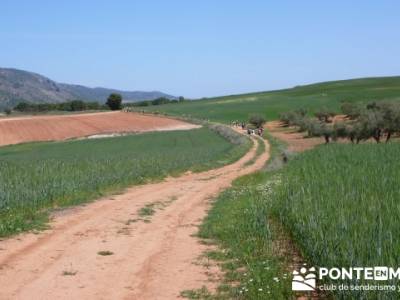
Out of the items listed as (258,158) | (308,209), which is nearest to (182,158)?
(258,158)

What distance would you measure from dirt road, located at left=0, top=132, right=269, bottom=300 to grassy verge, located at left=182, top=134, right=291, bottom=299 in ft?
1.64

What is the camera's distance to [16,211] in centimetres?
1739

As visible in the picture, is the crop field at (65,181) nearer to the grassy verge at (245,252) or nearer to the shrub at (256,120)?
the grassy verge at (245,252)

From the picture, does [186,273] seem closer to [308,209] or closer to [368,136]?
[308,209]

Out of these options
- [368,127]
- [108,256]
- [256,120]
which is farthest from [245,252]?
[256,120]

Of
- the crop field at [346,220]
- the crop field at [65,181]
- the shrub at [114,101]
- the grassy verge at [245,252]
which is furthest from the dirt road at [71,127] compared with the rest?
the crop field at [346,220]

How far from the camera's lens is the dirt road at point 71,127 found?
275 ft

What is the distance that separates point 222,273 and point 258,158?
1373 inches

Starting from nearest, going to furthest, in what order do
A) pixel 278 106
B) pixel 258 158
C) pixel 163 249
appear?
pixel 163 249 → pixel 258 158 → pixel 278 106

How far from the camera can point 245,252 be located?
460 inches

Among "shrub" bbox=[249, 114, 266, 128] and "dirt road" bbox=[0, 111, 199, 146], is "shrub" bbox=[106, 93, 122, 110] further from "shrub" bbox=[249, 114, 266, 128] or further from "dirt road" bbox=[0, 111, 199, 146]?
"shrub" bbox=[249, 114, 266, 128]

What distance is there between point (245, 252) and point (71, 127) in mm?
87385

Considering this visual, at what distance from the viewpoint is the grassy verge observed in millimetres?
9055

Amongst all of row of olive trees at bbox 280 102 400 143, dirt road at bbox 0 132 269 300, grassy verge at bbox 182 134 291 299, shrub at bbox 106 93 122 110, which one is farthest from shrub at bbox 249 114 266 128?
grassy verge at bbox 182 134 291 299
